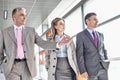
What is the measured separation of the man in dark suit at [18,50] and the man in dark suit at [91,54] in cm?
61

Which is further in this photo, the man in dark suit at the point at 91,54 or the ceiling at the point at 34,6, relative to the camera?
the ceiling at the point at 34,6

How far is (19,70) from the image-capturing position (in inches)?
102

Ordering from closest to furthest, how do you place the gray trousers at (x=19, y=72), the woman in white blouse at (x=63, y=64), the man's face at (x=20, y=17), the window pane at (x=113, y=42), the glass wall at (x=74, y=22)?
1. the gray trousers at (x=19, y=72)
2. the man's face at (x=20, y=17)
3. the woman in white blouse at (x=63, y=64)
4. the window pane at (x=113, y=42)
5. the glass wall at (x=74, y=22)

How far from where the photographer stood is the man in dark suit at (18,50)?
260 cm

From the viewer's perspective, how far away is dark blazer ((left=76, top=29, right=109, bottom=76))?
2965 mm

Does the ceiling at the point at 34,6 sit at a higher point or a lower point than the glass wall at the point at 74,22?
higher

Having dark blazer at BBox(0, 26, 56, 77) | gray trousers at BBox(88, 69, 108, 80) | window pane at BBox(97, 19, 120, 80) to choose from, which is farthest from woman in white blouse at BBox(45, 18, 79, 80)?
window pane at BBox(97, 19, 120, 80)

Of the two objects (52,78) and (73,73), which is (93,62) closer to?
(73,73)

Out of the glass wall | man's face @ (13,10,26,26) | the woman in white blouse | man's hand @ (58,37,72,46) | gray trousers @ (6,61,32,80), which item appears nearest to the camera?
gray trousers @ (6,61,32,80)

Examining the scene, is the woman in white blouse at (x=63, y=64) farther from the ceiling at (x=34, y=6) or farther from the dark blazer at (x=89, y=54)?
the ceiling at (x=34, y=6)

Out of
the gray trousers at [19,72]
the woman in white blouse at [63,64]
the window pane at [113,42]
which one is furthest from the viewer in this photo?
the window pane at [113,42]

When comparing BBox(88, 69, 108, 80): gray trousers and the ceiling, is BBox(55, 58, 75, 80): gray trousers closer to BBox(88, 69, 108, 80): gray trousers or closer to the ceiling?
BBox(88, 69, 108, 80): gray trousers

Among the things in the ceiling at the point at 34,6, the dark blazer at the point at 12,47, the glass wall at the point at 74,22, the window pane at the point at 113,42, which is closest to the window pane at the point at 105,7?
the window pane at the point at 113,42

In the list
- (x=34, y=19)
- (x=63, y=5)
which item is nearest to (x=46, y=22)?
(x=34, y=19)
